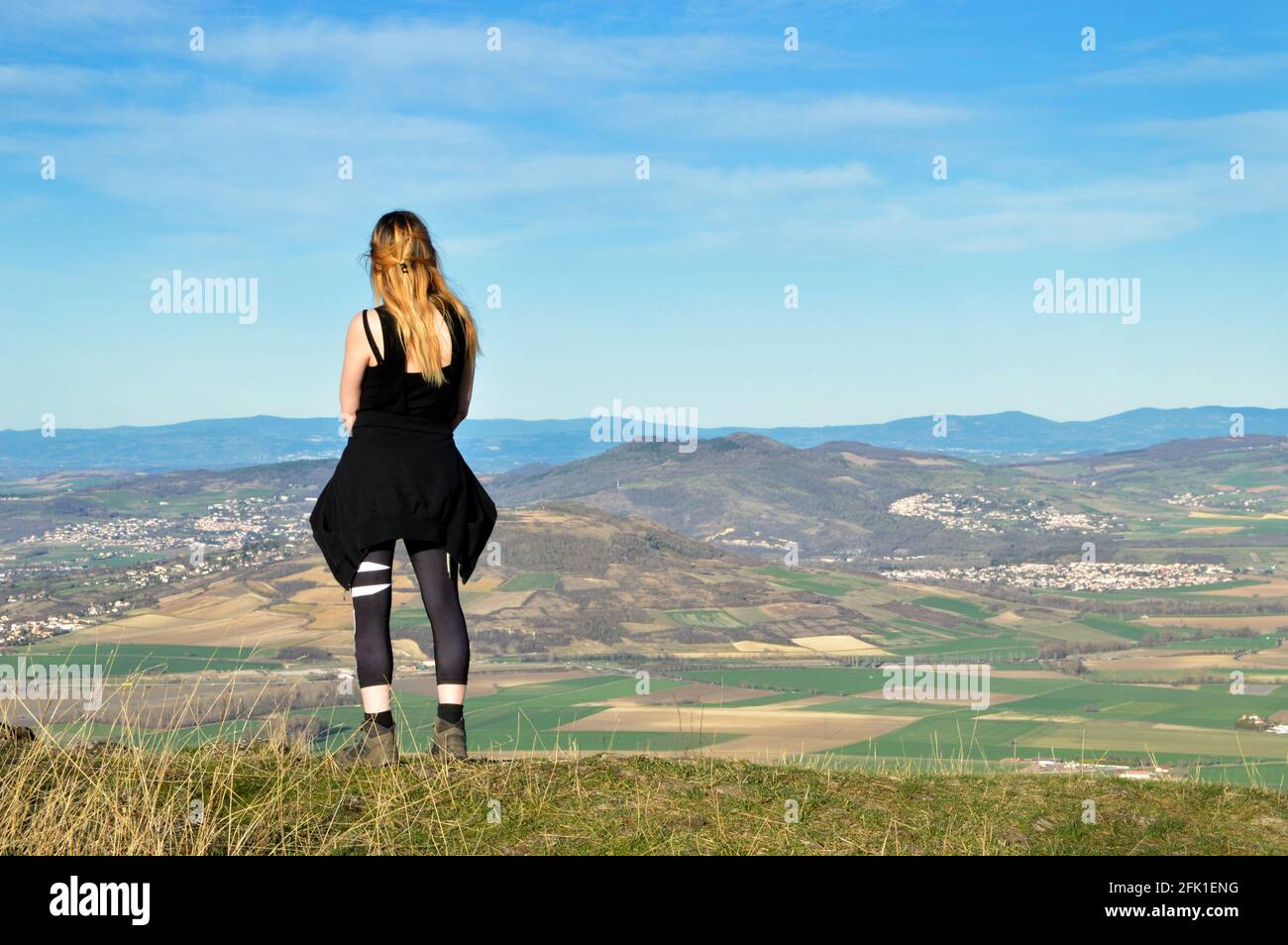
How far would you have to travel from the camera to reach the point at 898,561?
19012 cm

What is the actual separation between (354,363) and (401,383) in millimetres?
258

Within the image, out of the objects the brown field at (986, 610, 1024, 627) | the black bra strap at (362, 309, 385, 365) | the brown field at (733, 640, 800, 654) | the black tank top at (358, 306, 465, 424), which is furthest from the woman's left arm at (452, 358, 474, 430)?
the brown field at (986, 610, 1024, 627)

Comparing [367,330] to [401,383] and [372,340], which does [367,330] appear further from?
[401,383]

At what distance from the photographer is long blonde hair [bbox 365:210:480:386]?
18.2 ft

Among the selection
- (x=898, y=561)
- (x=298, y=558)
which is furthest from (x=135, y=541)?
(x=898, y=561)

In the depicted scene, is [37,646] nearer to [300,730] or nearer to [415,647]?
[415,647]

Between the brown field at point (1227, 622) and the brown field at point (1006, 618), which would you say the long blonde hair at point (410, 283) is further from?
the brown field at point (1006, 618)

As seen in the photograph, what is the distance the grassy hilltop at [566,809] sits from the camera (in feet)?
13.9

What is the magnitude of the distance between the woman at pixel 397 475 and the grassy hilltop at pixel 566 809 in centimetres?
45

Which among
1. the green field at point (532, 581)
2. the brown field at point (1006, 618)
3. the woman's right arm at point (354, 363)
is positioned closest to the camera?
the woman's right arm at point (354, 363)

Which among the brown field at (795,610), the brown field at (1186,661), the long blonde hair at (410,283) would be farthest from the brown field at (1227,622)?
the long blonde hair at (410,283)

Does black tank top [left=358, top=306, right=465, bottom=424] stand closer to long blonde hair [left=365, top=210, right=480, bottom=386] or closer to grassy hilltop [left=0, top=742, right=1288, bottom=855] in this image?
long blonde hair [left=365, top=210, right=480, bottom=386]

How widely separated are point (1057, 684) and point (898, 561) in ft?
353

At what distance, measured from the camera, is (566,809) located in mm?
4742
